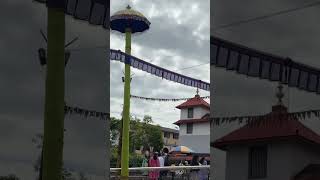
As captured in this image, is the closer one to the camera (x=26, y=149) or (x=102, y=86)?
(x=26, y=149)

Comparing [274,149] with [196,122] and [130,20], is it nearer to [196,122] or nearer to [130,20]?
[130,20]

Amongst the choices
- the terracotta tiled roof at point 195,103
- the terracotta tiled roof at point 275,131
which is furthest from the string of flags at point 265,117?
the terracotta tiled roof at point 195,103

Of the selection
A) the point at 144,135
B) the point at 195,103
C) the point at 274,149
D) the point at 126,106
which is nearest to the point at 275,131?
the point at 274,149

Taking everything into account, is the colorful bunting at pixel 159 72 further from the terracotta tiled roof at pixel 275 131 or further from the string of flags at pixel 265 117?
the terracotta tiled roof at pixel 275 131

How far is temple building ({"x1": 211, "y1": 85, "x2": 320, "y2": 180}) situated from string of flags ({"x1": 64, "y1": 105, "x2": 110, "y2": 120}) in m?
1.15

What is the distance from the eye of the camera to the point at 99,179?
482cm

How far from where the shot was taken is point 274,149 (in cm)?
387

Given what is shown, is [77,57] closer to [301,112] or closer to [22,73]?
[22,73]

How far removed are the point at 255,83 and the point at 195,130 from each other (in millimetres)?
13764

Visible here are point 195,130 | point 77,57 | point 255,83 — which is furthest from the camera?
point 195,130

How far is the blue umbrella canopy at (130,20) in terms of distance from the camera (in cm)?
1468

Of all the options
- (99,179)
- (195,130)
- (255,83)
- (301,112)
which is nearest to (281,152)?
(301,112)

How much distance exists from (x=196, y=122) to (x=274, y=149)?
1174 cm

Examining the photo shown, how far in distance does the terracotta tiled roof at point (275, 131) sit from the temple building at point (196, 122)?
31.0 feet
